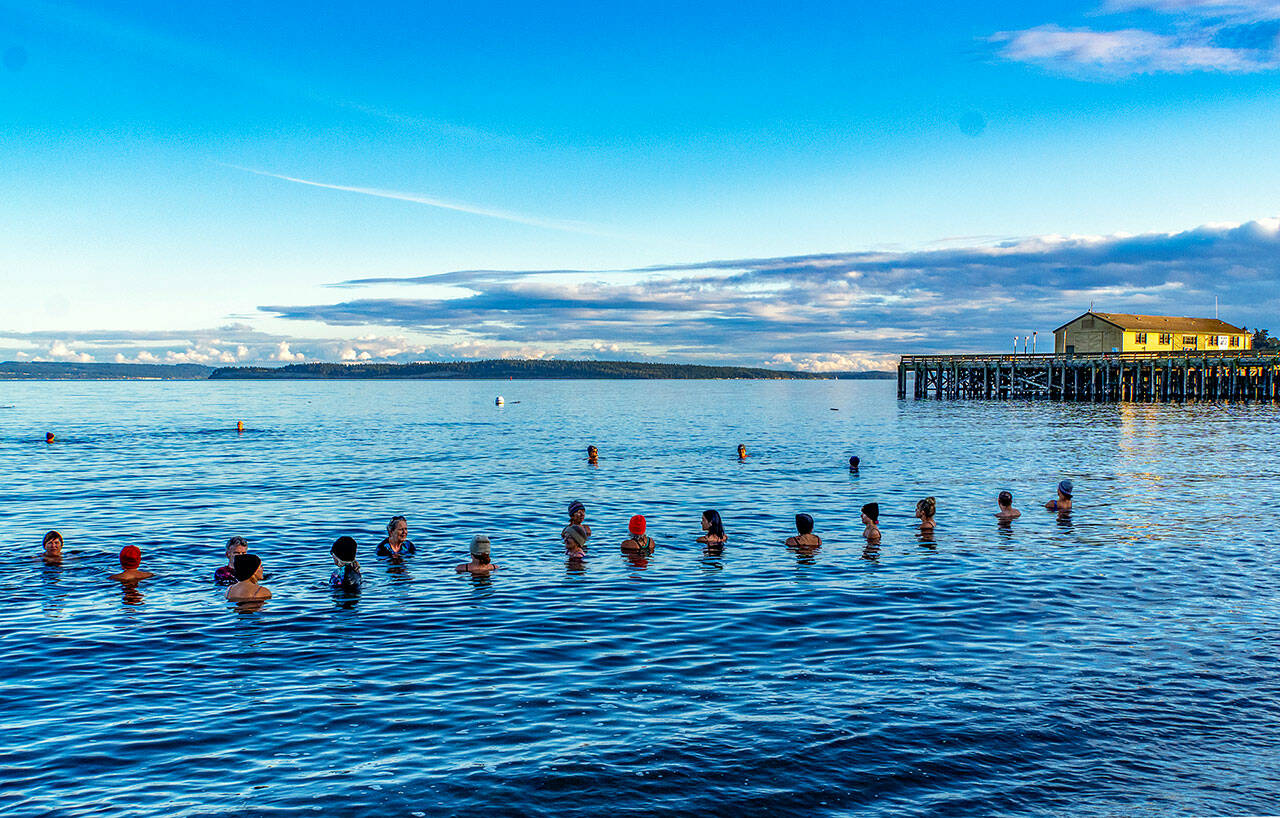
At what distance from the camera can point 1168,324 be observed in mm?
104812

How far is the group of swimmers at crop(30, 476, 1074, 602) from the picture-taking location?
51.8ft

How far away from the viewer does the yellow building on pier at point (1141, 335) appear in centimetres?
9812

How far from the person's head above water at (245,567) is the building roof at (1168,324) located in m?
101

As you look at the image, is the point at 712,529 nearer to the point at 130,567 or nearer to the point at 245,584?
the point at 245,584

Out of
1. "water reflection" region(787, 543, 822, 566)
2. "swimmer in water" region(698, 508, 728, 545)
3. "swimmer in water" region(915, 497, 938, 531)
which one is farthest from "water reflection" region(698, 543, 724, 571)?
"swimmer in water" region(915, 497, 938, 531)

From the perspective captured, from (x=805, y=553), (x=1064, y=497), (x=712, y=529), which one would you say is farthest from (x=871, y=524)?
(x=1064, y=497)

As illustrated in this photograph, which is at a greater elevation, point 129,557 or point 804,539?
point 129,557

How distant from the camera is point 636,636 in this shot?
1356 cm

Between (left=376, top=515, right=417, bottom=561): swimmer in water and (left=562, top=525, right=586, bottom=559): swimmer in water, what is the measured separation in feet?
11.2

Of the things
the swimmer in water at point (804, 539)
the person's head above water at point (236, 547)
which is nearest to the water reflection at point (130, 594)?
the person's head above water at point (236, 547)

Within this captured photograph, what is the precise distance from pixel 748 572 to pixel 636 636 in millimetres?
5228

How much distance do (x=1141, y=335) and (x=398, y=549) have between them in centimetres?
10120

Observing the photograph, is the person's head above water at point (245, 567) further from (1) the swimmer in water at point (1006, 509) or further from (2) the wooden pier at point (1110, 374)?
(2) the wooden pier at point (1110, 374)

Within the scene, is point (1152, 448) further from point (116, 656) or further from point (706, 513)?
point (116, 656)
